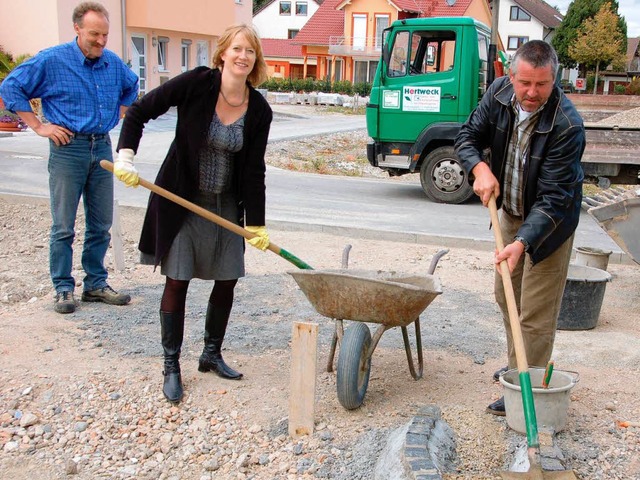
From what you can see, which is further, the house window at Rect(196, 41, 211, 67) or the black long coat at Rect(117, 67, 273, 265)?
the house window at Rect(196, 41, 211, 67)

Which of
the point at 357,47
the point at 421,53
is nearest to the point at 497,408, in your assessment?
the point at 421,53

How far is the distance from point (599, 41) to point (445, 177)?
4152 centimetres

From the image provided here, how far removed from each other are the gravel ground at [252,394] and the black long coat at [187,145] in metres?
0.86

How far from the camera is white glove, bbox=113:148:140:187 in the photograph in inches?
149

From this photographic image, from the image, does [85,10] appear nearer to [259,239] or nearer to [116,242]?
[116,242]

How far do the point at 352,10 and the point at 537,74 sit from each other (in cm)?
4402

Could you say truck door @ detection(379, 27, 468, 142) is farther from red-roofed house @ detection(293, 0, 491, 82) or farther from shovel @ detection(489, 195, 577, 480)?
red-roofed house @ detection(293, 0, 491, 82)

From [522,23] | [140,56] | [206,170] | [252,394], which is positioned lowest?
[252,394]

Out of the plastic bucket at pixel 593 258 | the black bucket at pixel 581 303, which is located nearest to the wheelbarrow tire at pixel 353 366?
the black bucket at pixel 581 303

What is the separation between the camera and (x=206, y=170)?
3939mm

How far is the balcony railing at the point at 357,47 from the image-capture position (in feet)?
146

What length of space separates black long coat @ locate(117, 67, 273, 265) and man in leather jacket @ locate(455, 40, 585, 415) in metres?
1.05

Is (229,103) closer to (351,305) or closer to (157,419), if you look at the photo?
(351,305)

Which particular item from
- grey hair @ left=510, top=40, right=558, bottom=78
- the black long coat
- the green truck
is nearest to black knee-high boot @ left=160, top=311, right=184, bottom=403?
the black long coat
